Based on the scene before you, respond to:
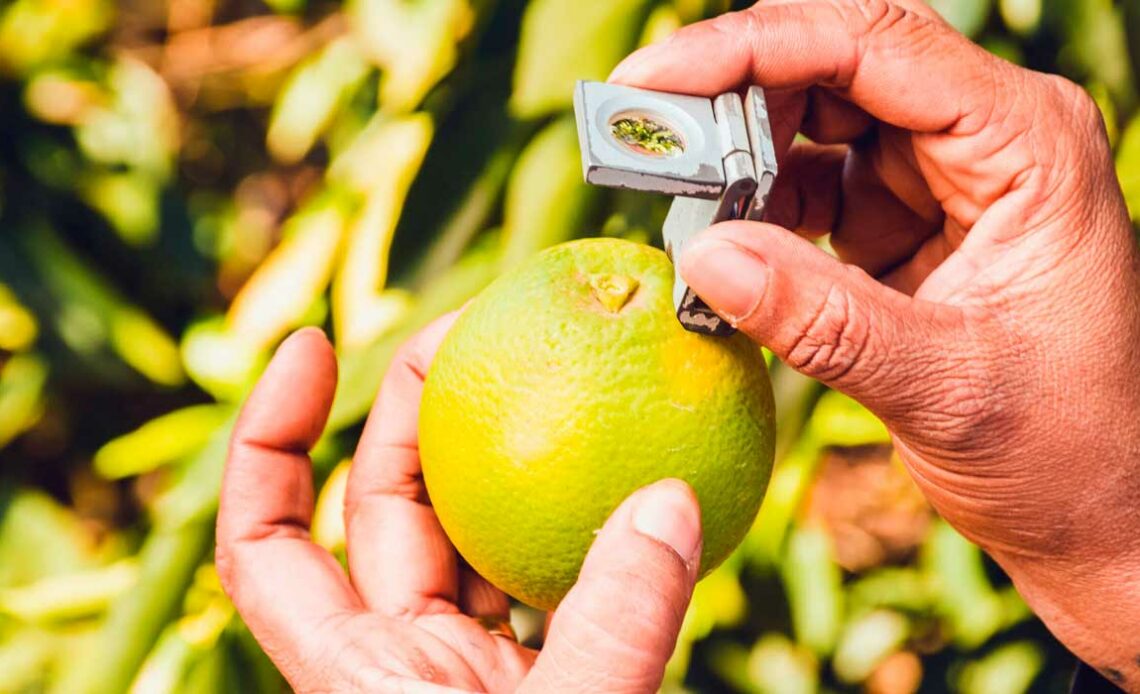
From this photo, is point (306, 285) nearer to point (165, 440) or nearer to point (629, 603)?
point (165, 440)

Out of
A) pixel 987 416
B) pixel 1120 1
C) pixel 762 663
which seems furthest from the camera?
pixel 762 663

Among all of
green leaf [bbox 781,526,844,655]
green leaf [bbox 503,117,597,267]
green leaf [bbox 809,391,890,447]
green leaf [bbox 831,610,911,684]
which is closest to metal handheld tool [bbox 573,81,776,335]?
green leaf [bbox 503,117,597,267]

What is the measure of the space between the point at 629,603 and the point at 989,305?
41 centimetres

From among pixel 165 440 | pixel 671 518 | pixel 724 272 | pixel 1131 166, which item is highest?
pixel 724 272

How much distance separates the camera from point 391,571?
1.01 m

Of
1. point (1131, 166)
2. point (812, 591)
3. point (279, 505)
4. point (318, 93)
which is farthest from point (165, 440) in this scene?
point (1131, 166)

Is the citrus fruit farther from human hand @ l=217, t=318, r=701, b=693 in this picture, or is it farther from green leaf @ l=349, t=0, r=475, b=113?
green leaf @ l=349, t=0, r=475, b=113

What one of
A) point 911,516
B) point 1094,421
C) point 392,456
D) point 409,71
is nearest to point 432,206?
point 409,71

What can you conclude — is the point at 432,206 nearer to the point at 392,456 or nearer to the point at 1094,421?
the point at 392,456

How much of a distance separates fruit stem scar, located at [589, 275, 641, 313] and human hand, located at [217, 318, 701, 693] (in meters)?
0.15

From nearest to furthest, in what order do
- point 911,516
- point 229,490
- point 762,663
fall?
point 229,490, point 762,663, point 911,516

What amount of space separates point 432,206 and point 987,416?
2.52ft

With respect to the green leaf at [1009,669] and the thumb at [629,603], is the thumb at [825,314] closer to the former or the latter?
the thumb at [629,603]

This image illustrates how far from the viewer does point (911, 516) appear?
6.11ft
